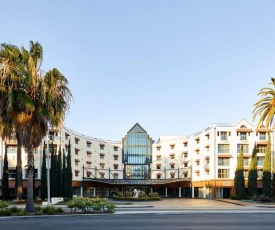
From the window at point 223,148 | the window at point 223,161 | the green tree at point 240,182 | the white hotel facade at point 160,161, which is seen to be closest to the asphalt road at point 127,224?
the green tree at point 240,182

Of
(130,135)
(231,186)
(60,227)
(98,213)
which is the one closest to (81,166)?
(130,135)

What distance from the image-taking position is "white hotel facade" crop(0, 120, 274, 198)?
76438mm

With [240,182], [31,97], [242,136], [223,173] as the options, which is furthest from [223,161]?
[31,97]

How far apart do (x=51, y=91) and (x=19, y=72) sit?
2.61 metres

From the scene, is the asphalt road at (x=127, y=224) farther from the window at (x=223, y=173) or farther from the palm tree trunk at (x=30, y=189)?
the window at (x=223, y=173)

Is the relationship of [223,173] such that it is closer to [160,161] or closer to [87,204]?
[160,161]

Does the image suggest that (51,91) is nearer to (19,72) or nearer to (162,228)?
(19,72)

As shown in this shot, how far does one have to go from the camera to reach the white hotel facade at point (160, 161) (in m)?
76.4

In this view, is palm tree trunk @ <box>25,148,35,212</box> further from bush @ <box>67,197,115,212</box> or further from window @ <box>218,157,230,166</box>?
window @ <box>218,157,230,166</box>

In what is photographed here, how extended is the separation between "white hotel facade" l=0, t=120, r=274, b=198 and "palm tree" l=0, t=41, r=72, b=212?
42.5 m

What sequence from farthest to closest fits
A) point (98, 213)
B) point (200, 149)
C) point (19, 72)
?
point (200, 149) < point (98, 213) < point (19, 72)

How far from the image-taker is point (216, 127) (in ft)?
255

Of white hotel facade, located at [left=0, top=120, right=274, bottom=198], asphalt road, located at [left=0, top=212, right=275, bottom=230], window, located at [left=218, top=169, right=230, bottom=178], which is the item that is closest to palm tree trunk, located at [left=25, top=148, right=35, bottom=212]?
asphalt road, located at [left=0, top=212, right=275, bottom=230]

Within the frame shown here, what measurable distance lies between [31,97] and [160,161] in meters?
69.0
